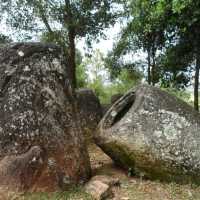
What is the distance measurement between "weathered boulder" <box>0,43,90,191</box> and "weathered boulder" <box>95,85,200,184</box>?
0.79 metres

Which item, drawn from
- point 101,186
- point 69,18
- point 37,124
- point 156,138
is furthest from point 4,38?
point 101,186

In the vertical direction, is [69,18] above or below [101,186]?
above

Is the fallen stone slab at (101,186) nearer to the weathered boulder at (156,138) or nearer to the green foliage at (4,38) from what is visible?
the weathered boulder at (156,138)

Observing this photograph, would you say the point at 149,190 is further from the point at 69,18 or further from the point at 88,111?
the point at 69,18

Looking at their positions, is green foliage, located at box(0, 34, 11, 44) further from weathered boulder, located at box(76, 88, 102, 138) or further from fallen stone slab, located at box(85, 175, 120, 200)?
fallen stone slab, located at box(85, 175, 120, 200)

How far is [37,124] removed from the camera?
761cm

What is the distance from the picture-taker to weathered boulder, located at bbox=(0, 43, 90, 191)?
290 inches

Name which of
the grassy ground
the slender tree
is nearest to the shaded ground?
the grassy ground

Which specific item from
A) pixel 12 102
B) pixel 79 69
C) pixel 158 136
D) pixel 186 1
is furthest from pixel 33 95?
pixel 79 69

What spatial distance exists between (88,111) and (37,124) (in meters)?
5.91

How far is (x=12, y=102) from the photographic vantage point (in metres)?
7.70

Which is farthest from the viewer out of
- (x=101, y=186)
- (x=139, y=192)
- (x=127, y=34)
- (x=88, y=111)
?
(x=127, y=34)

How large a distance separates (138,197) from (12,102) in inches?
104

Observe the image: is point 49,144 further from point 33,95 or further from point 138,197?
point 138,197
